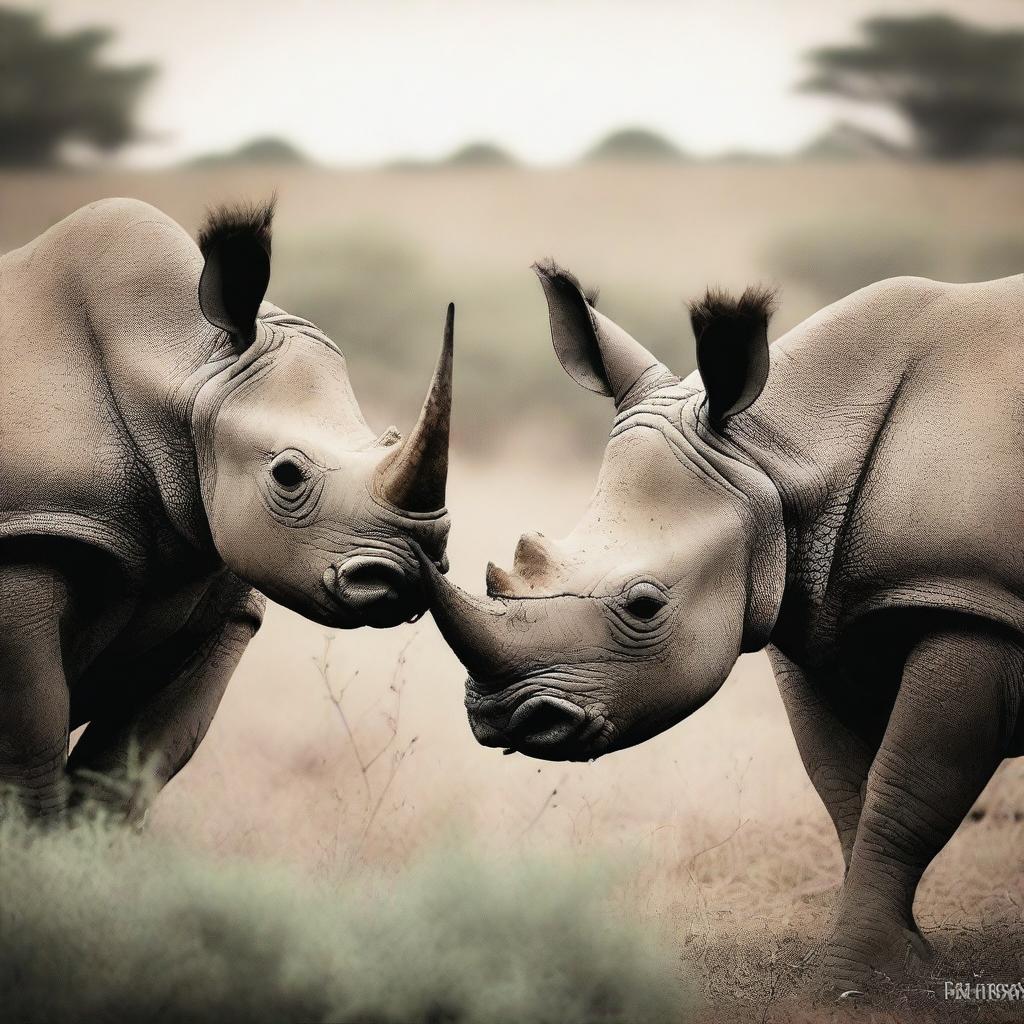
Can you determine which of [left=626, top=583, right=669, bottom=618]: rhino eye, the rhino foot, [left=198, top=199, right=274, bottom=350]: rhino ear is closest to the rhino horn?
[left=626, top=583, right=669, bottom=618]: rhino eye

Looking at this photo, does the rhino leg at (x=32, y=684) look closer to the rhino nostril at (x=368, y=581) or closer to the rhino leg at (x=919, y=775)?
the rhino nostril at (x=368, y=581)

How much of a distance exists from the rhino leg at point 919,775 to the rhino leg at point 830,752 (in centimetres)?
78

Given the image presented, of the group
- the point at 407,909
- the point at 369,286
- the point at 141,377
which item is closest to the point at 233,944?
the point at 407,909

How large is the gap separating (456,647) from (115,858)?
137 cm

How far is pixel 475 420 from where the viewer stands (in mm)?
12750

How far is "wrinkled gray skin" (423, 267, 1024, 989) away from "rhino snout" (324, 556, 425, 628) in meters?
0.22

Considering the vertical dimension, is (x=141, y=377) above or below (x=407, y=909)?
above

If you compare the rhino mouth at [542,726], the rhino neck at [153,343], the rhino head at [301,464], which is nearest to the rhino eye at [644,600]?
the rhino mouth at [542,726]

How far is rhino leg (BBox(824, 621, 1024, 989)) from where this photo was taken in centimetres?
626

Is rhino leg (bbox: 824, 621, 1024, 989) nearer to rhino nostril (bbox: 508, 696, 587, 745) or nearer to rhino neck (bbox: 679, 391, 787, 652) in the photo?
rhino neck (bbox: 679, 391, 787, 652)

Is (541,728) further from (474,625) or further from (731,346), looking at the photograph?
(731,346)

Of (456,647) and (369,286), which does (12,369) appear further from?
(369,286)

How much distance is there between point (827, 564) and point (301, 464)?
200 cm

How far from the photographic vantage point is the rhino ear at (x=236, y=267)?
6.37 m
